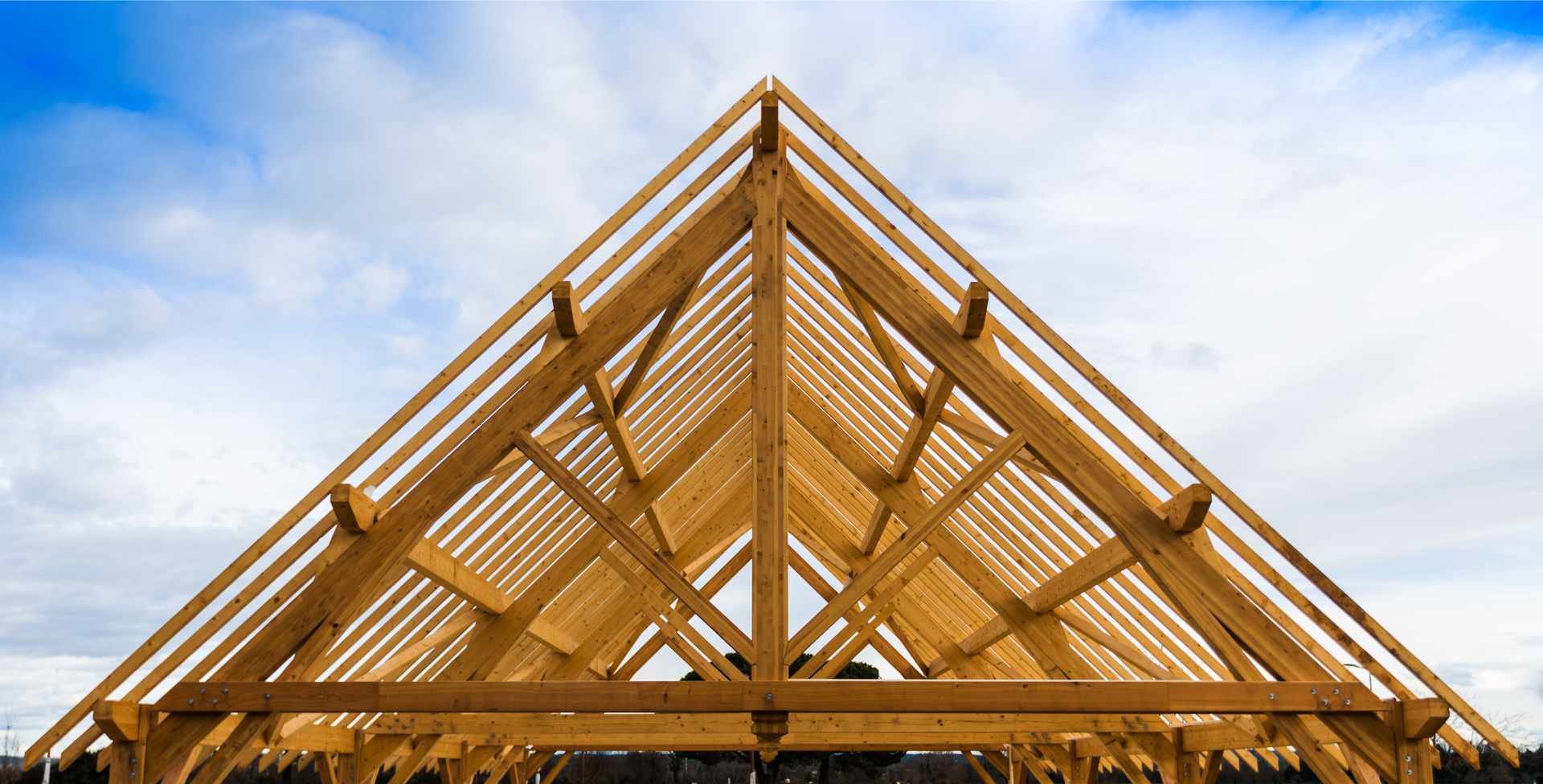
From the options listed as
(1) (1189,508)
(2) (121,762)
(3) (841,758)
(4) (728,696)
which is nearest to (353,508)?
(2) (121,762)

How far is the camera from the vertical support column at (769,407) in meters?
6.15

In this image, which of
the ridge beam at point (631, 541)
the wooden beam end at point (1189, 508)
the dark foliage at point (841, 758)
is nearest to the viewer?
the wooden beam end at point (1189, 508)

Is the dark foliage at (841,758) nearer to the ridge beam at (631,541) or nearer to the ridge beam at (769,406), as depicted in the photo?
the ridge beam at (631,541)

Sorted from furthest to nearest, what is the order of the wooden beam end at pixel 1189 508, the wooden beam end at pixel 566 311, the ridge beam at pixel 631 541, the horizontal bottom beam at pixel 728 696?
the ridge beam at pixel 631 541
the horizontal bottom beam at pixel 728 696
the wooden beam end at pixel 566 311
the wooden beam end at pixel 1189 508

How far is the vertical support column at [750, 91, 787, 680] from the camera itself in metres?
6.15

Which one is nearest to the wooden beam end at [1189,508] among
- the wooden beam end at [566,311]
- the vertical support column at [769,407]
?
the vertical support column at [769,407]

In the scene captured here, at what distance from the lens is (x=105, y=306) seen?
8.36 metres

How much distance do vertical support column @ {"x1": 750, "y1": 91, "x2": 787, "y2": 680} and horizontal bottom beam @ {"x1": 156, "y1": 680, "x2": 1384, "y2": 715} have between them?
0.75ft

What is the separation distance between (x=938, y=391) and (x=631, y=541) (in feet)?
5.61

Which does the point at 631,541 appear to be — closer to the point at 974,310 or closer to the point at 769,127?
the point at 974,310

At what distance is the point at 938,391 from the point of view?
649 centimetres

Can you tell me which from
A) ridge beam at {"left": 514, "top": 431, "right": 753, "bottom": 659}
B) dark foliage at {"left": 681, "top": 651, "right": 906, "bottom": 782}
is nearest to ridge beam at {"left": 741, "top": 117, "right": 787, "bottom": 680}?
ridge beam at {"left": 514, "top": 431, "right": 753, "bottom": 659}

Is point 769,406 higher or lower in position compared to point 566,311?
lower

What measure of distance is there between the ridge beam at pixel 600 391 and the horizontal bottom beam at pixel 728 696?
4.74 feet
